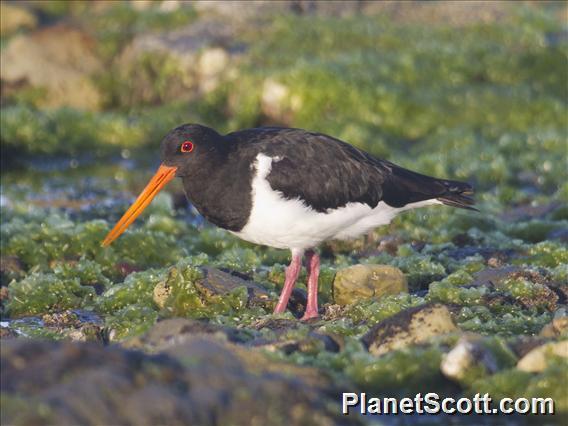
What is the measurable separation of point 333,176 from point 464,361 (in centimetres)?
276

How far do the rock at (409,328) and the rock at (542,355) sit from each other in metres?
0.64

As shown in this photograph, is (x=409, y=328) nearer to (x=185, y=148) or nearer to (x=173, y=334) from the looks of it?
(x=173, y=334)

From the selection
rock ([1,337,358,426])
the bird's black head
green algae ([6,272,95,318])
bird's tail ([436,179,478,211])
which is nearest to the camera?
rock ([1,337,358,426])

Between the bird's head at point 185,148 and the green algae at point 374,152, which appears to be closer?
the green algae at point 374,152

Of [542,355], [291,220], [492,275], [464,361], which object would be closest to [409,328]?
[464,361]

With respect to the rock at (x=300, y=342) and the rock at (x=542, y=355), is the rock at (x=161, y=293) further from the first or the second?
the rock at (x=542, y=355)

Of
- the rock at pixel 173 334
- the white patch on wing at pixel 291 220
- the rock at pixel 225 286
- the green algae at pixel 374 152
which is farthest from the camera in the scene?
the rock at pixel 225 286

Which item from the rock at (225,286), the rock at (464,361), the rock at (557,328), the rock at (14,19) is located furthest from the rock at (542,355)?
the rock at (14,19)

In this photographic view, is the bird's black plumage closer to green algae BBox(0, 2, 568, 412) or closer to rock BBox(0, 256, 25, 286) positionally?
green algae BBox(0, 2, 568, 412)

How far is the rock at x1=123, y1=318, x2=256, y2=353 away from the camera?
19.3ft

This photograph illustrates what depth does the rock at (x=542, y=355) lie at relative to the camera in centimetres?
580

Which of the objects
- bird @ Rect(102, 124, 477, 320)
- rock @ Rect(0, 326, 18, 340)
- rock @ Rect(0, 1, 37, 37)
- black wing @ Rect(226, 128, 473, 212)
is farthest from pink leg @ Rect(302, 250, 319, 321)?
rock @ Rect(0, 1, 37, 37)

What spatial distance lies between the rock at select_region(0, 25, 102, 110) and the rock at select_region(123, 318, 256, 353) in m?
10.6

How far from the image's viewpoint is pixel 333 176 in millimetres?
8234
